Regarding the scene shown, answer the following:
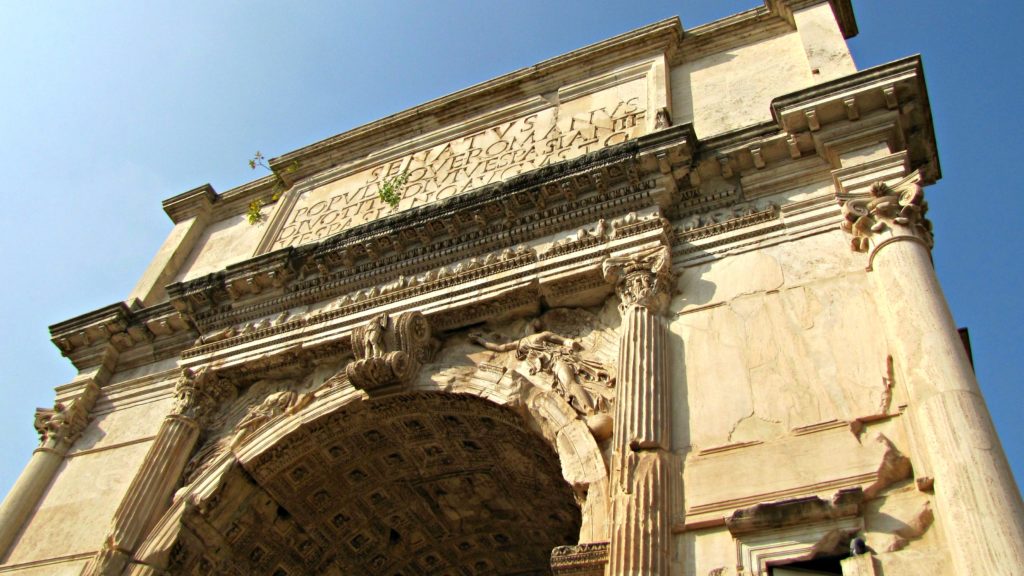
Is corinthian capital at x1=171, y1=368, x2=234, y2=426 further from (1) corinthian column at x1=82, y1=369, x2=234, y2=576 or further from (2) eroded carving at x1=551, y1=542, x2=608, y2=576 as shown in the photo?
(2) eroded carving at x1=551, y1=542, x2=608, y2=576

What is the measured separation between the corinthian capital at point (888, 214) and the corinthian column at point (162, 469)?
23.6 feet

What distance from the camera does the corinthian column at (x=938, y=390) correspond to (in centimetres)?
521

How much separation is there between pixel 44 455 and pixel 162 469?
2125 mm

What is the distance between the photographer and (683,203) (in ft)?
30.9

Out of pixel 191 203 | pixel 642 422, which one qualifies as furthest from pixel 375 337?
pixel 191 203

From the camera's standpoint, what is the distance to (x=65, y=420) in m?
11.1

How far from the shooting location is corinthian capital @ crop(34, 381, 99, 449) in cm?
1097

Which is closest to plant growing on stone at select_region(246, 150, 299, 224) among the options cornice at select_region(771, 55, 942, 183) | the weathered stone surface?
the weathered stone surface

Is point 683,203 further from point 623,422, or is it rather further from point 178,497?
point 178,497

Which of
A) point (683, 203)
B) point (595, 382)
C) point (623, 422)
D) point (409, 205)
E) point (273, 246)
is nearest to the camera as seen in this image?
point (623, 422)

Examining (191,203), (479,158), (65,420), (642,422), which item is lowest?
(642,422)

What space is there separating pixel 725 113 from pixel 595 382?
4.12m

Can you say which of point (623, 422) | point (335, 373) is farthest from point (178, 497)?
point (623, 422)

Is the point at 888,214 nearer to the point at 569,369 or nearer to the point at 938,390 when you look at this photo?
the point at 938,390
